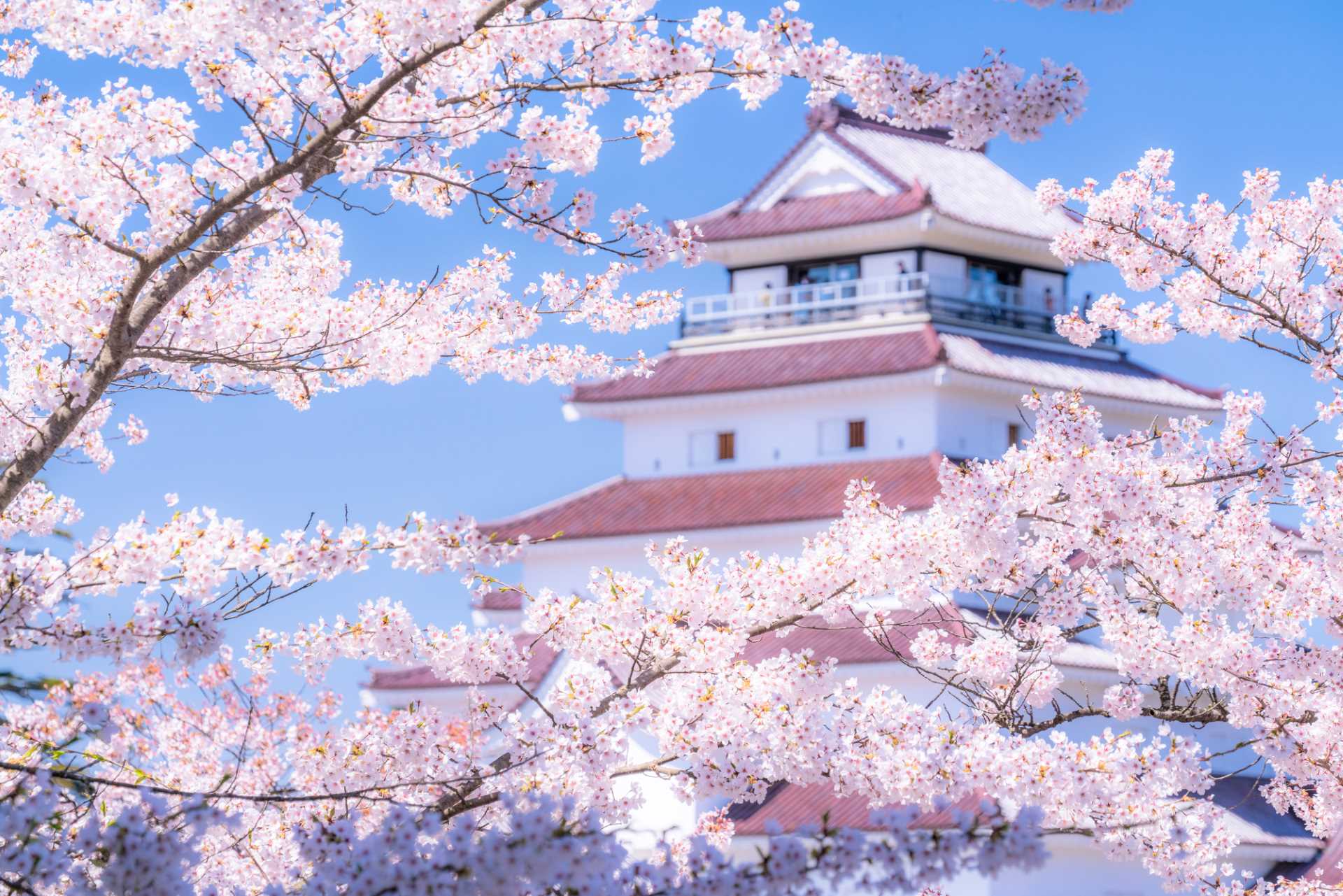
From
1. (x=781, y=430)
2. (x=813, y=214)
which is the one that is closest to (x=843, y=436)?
(x=781, y=430)

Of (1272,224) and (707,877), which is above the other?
(1272,224)

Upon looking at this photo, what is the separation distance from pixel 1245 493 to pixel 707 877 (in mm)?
6500

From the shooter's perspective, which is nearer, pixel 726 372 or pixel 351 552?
pixel 351 552

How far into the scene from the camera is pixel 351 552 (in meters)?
7.33

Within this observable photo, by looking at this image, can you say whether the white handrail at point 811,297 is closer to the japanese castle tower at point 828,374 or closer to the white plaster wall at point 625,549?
the japanese castle tower at point 828,374

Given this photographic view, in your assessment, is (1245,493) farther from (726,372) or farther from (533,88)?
(726,372)

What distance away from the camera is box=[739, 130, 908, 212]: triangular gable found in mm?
37812

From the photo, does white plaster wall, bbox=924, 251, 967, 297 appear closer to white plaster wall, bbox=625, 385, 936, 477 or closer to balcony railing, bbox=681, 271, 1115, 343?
balcony railing, bbox=681, 271, 1115, 343

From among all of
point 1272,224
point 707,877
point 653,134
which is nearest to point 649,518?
point 1272,224

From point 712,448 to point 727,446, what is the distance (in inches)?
13.3

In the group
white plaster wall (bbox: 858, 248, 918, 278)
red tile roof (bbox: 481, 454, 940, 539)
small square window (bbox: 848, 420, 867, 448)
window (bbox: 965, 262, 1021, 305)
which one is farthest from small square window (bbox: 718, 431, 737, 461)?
window (bbox: 965, 262, 1021, 305)

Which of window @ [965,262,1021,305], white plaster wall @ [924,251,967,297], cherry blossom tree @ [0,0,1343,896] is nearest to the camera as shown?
cherry blossom tree @ [0,0,1343,896]

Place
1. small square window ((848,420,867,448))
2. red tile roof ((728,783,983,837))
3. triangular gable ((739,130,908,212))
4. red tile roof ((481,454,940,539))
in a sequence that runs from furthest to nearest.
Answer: triangular gable ((739,130,908,212)), small square window ((848,420,867,448)), red tile roof ((481,454,940,539)), red tile roof ((728,783,983,837))

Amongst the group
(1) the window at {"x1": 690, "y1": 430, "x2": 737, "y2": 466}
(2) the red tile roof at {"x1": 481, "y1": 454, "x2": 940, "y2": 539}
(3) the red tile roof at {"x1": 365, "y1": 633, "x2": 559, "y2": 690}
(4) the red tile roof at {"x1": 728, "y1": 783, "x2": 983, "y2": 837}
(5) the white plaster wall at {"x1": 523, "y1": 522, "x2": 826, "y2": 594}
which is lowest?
(4) the red tile roof at {"x1": 728, "y1": 783, "x2": 983, "y2": 837}
